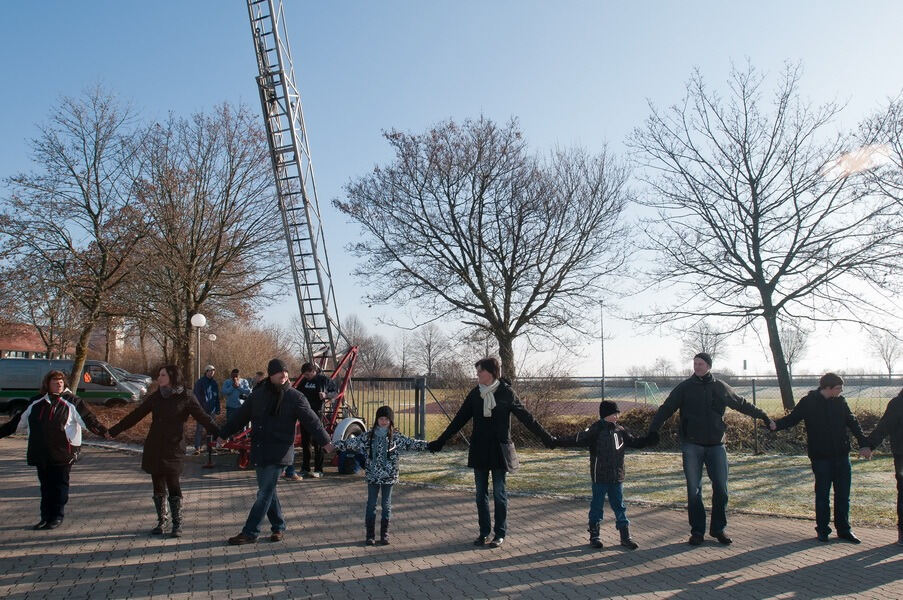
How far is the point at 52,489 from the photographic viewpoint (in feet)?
24.6

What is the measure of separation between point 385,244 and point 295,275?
7150mm

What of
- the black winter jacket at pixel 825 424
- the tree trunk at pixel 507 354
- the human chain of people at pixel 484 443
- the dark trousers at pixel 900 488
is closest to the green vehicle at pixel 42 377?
the tree trunk at pixel 507 354

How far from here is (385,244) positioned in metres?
22.2

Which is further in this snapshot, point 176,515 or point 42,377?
point 42,377

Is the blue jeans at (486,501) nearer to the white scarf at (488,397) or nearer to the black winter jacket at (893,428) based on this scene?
the white scarf at (488,397)

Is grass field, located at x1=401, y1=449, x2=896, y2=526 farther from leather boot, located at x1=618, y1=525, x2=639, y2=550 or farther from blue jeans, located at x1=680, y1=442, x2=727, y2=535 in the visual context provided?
leather boot, located at x1=618, y1=525, x2=639, y2=550

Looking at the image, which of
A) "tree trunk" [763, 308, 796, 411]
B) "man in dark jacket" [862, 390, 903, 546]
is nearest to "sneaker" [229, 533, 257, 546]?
"man in dark jacket" [862, 390, 903, 546]

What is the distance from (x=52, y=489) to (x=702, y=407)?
274 inches

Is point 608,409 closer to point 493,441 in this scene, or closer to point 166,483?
point 493,441

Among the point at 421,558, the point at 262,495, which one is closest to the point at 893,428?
the point at 421,558

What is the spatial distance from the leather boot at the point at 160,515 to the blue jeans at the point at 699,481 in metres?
5.38

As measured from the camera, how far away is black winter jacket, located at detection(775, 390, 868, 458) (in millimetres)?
7297

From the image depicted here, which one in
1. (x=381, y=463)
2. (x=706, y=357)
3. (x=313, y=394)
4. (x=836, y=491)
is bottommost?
(x=836, y=491)

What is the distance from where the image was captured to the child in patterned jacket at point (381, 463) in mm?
6934
